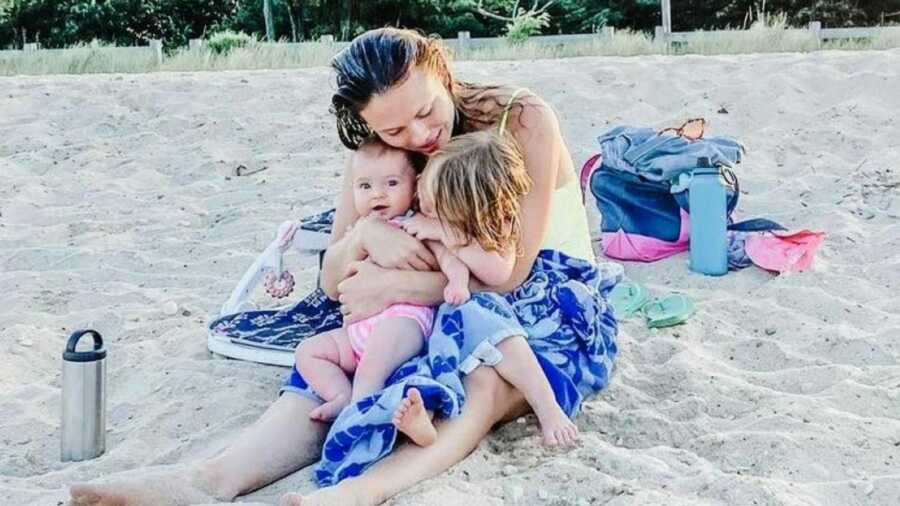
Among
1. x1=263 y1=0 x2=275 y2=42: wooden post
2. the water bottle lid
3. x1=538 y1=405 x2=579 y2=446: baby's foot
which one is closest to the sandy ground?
x1=538 y1=405 x2=579 y2=446: baby's foot

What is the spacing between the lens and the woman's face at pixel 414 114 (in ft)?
8.34

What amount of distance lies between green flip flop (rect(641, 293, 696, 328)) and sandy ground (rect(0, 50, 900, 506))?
49mm

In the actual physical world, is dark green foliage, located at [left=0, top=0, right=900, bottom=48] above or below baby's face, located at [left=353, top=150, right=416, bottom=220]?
above

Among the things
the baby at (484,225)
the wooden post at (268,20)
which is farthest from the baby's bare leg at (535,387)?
the wooden post at (268,20)

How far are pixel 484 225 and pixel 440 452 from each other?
554mm

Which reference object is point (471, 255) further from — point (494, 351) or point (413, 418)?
point (413, 418)

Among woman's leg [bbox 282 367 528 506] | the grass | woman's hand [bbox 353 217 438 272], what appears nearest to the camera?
woman's leg [bbox 282 367 528 506]

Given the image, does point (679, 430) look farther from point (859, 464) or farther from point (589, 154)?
point (589, 154)

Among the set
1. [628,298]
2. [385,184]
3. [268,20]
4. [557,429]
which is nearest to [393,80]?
[385,184]

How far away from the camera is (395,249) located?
270cm

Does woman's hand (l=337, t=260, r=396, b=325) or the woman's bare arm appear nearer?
woman's hand (l=337, t=260, r=396, b=325)

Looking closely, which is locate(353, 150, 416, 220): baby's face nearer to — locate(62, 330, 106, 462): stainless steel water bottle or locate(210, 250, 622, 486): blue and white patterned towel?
locate(210, 250, 622, 486): blue and white patterned towel

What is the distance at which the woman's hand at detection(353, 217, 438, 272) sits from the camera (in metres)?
2.68

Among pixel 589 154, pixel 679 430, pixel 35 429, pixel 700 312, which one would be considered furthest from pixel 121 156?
pixel 679 430
